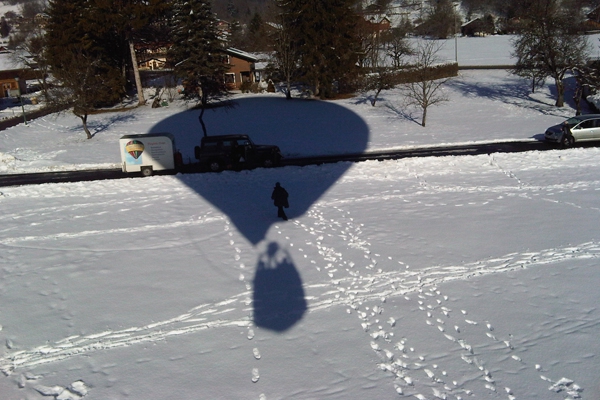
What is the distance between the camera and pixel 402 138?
3027cm

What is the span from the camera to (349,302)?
1061 cm

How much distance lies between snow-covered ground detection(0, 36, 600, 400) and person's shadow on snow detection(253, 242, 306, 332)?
5 centimetres

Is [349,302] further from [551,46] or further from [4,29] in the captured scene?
[4,29]

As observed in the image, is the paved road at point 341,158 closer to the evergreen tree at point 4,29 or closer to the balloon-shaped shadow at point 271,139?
the balloon-shaped shadow at point 271,139

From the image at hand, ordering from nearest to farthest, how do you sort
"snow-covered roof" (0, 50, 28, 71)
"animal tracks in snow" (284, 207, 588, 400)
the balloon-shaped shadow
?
"animal tracks in snow" (284, 207, 588, 400) → the balloon-shaped shadow → "snow-covered roof" (0, 50, 28, 71)

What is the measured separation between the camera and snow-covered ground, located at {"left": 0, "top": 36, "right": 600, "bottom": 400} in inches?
322

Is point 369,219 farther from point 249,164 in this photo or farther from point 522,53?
point 522,53

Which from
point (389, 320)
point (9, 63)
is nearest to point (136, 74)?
point (9, 63)

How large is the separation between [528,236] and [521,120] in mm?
23094

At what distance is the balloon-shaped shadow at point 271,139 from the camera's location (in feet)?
58.4

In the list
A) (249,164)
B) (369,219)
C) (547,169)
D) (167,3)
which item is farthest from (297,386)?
(167,3)

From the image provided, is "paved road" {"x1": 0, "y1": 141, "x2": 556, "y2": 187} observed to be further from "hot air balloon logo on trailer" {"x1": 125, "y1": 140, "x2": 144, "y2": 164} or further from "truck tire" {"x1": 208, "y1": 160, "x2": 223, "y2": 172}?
"hot air balloon logo on trailer" {"x1": 125, "y1": 140, "x2": 144, "y2": 164}

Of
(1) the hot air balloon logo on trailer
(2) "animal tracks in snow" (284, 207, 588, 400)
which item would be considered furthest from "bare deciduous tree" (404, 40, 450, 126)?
(2) "animal tracks in snow" (284, 207, 588, 400)

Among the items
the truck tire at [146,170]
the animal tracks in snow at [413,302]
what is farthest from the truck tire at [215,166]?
the animal tracks in snow at [413,302]
